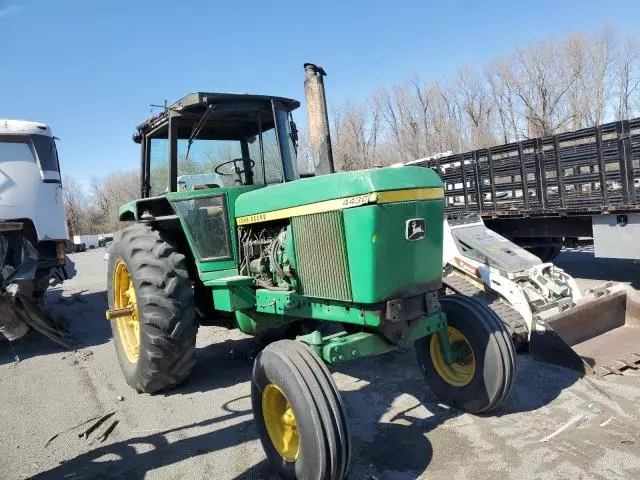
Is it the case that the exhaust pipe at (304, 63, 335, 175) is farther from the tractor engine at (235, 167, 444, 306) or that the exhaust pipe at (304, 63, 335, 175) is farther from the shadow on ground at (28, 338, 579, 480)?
the shadow on ground at (28, 338, 579, 480)

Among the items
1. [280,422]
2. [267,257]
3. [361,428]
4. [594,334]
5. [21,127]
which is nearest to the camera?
[280,422]

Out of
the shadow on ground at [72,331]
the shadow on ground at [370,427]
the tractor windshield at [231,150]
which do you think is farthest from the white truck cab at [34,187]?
the shadow on ground at [370,427]

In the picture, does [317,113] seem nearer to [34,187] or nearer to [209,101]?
[209,101]

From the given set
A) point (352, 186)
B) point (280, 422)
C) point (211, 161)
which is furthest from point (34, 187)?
point (352, 186)

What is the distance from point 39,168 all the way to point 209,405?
4.55m

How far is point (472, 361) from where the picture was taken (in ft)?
11.5

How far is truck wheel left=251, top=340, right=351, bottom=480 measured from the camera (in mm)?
2492

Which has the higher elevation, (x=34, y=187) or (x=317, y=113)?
(x=317, y=113)

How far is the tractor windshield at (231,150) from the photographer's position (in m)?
4.16

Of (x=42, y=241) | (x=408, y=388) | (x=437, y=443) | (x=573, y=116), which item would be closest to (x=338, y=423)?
(x=437, y=443)

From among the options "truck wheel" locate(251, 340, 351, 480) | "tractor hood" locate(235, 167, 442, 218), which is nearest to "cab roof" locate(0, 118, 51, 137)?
"tractor hood" locate(235, 167, 442, 218)

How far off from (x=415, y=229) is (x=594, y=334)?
109 inches

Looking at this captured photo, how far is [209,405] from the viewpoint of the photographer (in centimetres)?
392

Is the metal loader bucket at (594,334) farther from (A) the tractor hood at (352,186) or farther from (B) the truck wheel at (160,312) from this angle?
(B) the truck wheel at (160,312)
